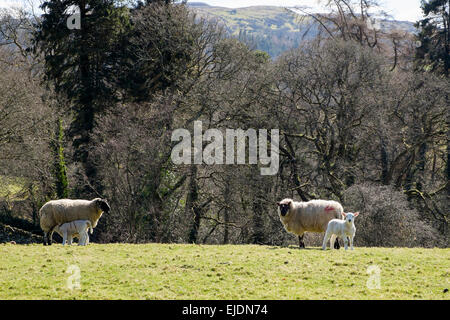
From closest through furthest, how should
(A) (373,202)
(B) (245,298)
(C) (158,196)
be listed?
1. (B) (245,298)
2. (A) (373,202)
3. (C) (158,196)

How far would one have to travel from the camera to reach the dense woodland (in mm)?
33656

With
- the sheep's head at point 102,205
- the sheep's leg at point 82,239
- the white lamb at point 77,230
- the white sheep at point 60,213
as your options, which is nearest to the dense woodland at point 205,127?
the white sheep at point 60,213

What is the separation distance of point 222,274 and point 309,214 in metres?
8.09

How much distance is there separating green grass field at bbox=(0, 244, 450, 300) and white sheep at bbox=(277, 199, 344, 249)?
117 inches

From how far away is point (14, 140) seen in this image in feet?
103

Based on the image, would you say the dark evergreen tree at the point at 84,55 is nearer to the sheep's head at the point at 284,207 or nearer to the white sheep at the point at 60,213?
the white sheep at the point at 60,213

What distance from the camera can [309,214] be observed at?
22.2m

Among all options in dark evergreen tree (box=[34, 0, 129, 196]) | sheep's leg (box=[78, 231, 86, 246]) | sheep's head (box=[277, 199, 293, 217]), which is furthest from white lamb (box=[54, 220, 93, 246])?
dark evergreen tree (box=[34, 0, 129, 196])

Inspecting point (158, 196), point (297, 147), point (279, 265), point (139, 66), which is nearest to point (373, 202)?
point (297, 147)

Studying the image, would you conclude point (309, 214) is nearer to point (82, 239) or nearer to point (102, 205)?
point (102, 205)

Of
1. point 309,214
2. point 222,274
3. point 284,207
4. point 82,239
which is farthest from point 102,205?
point 222,274

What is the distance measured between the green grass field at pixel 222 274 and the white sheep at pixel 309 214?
2.97 m
